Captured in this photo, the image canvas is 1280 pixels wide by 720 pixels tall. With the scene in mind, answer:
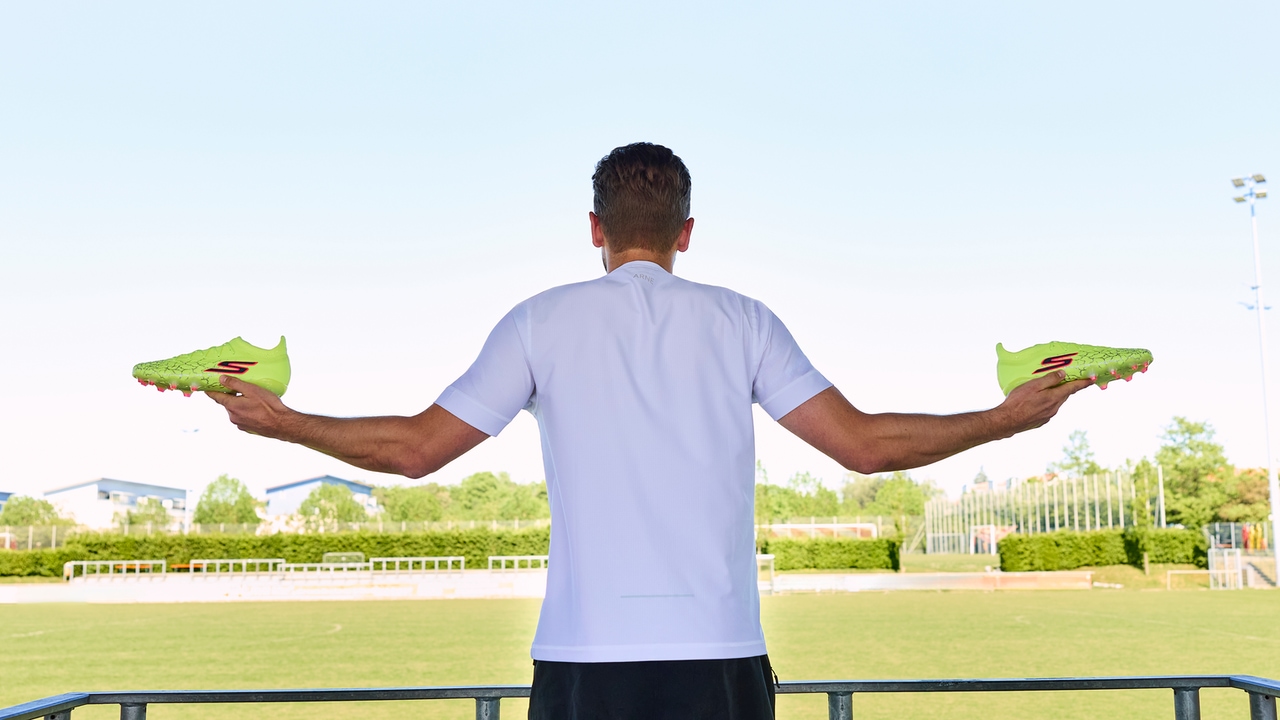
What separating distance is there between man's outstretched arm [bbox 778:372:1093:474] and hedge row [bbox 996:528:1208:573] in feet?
129

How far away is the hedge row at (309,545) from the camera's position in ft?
140

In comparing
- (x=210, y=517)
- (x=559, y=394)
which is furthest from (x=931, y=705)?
(x=210, y=517)

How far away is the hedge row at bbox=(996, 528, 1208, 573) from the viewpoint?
3738 cm

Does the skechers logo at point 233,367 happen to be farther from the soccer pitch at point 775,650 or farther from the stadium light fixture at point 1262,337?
the stadium light fixture at point 1262,337

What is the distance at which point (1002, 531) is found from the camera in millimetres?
60406

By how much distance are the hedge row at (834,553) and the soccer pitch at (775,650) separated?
16264 mm

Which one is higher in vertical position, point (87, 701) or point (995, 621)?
point (87, 701)

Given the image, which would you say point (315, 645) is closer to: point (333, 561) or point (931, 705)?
point (931, 705)

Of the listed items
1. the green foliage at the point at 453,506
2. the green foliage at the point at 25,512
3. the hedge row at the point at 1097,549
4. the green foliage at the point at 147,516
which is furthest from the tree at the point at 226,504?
the hedge row at the point at 1097,549

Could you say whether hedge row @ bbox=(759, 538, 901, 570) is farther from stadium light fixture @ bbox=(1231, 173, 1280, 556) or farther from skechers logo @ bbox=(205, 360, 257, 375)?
skechers logo @ bbox=(205, 360, 257, 375)

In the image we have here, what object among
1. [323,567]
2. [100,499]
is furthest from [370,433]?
[100,499]

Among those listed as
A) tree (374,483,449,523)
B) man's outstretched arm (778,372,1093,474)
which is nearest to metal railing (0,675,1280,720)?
man's outstretched arm (778,372,1093,474)

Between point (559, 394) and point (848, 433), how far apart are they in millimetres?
453

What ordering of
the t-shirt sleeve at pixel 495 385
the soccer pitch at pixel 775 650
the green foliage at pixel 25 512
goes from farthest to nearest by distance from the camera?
the green foliage at pixel 25 512 → the soccer pitch at pixel 775 650 → the t-shirt sleeve at pixel 495 385
